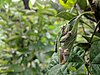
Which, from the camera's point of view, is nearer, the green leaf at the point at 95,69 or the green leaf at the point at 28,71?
the green leaf at the point at 95,69

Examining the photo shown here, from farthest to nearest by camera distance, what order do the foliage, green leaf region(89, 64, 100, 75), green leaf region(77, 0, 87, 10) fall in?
the foliage, green leaf region(77, 0, 87, 10), green leaf region(89, 64, 100, 75)

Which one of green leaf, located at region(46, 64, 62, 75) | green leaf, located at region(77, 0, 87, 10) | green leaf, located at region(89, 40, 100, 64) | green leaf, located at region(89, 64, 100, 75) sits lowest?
green leaf, located at region(89, 64, 100, 75)

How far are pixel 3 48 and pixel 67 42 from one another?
125 cm

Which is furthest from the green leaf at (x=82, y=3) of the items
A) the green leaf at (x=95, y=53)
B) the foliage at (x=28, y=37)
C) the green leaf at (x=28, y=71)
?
the green leaf at (x=28, y=71)

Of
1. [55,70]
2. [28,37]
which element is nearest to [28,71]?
[28,37]

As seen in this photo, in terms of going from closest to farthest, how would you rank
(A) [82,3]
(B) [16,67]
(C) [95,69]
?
1. (C) [95,69]
2. (A) [82,3]
3. (B) [16,67]

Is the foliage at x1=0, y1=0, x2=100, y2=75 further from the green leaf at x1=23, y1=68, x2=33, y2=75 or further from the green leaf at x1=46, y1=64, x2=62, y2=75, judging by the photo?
the green leaf at x1=46, y1=64, x2=62, y2=75

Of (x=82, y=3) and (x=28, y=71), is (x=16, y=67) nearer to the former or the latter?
(x=28, y=71)

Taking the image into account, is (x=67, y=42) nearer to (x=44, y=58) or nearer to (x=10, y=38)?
(x=44, y=58)

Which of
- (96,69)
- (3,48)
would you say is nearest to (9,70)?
(3,48)

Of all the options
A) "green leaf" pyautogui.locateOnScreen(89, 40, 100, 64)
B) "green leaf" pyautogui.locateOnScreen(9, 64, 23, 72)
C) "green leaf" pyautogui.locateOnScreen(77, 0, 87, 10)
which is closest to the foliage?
"green leaf" pyautogui.locateOnScreen(9, 64, 23, 72)

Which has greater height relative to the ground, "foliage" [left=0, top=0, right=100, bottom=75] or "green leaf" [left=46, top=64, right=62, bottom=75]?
"foliage" [left=0, top=0, right=100, bottom=75]

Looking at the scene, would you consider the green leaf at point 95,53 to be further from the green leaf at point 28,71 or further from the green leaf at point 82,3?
the green leaf at point 28,71

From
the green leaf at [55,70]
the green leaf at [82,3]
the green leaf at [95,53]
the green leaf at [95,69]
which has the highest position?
the green leaf at [82,3]
